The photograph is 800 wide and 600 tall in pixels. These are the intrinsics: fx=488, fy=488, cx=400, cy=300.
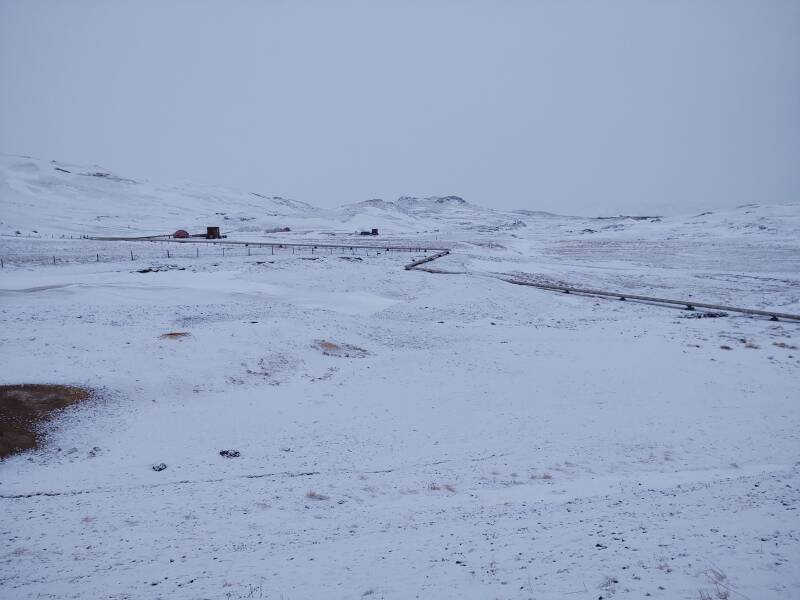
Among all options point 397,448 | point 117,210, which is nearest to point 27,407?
point 397,448

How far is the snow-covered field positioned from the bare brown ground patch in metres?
0.41

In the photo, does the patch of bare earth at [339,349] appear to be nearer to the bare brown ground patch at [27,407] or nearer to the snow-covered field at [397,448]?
the snow-covered field at [397,448]

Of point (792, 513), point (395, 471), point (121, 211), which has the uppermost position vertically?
point (121, 211)

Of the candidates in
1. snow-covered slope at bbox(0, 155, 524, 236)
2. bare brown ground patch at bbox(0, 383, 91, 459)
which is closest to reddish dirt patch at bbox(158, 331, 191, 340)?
bare brown ground patch at bbox(0, 383, 91, 459)

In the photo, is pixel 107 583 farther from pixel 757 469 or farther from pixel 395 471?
pixel 757 469

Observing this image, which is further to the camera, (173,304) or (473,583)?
(173,304)

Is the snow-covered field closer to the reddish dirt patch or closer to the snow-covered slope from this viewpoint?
the reddish dirt patch

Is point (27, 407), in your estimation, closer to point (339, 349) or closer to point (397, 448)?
point (397, 448)

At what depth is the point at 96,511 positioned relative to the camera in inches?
352

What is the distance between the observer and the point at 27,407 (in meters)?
12.4

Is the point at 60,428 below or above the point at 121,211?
below

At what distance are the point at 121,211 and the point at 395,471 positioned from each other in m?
124

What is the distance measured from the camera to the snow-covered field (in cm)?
709

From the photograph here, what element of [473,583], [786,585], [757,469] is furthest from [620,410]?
[473,583]
